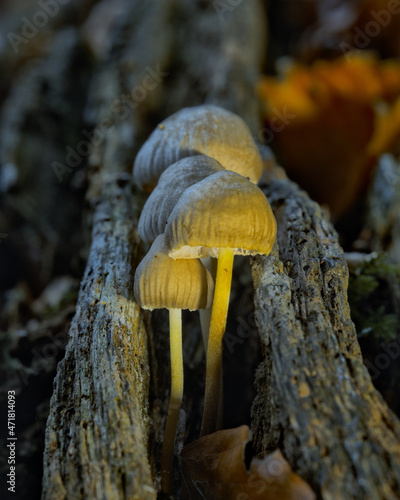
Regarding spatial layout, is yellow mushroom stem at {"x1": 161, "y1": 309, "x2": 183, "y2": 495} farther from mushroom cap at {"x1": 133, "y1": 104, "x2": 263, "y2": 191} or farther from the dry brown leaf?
mushroom cap at {"x1": 133, "y1": 104, "x2": 263, "y2": 191}

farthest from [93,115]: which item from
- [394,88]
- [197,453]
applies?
[197,453]

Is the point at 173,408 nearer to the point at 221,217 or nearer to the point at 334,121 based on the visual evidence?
the point at 221,217

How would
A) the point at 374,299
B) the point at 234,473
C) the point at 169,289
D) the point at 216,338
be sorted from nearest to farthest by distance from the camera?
1. the point at 234,473
2. the point at 169,289
3. the point at 216,338
4. the point at 374,299


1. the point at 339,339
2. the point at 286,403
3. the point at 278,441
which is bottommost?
the point at 278,441

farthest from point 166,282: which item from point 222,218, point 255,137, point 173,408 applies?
point 255,137

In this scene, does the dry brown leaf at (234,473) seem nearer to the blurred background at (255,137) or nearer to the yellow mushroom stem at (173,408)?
the yellow mushroom stem at (173,408)

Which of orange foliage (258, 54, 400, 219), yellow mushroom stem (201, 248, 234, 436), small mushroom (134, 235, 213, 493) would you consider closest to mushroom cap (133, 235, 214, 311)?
small mushroom (134, 235, 213, 493)

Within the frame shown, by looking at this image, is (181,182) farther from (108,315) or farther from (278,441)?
(278,441)
